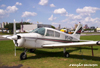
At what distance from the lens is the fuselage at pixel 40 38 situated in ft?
21.8

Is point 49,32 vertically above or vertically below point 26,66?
above

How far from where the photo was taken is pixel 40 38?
7.44 metres

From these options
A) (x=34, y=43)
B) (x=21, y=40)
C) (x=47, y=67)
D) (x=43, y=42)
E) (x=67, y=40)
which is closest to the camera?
(x=47, y=67)

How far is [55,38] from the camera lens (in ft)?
27.2

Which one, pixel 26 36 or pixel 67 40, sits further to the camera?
pixel 67 40

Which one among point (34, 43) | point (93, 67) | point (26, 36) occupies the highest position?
point (26, 36)

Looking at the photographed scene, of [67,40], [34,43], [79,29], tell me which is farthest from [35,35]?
[79,29]

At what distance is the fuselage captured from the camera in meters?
6.64

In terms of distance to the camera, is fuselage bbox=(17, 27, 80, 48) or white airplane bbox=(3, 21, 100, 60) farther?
fuselage bbox=(17, 27, 80, 48)

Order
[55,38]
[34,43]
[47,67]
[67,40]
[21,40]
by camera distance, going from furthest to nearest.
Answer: [67,40] → [55,38] → [34,43] → [21,40] → [47,67]

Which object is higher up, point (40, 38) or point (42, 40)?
point (40, 38)

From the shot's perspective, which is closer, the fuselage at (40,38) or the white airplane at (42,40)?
the white airplane at (42,40)

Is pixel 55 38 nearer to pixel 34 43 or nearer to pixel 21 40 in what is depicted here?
pixel 34 43

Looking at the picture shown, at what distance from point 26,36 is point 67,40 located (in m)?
4.25
